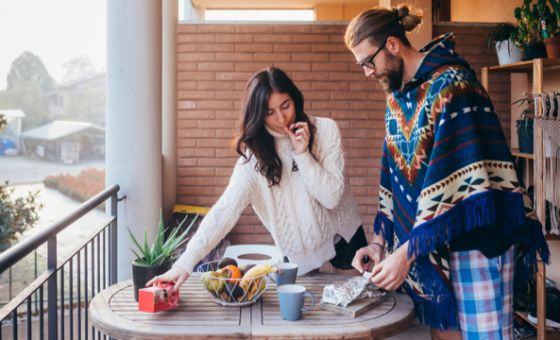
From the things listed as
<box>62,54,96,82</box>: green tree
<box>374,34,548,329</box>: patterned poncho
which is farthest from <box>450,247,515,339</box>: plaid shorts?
<box>62,54,96,82</box>: green tree

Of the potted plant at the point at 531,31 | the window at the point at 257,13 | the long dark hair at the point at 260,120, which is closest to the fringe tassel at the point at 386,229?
the long dark hair at the point at 260,120

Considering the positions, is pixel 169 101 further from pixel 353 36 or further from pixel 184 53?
pixel 353 36

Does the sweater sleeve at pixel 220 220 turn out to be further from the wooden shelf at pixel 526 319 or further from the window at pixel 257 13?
the window at pixel 257 13

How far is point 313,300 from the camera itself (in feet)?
5.15

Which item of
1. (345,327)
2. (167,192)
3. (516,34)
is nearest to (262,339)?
(345,327)

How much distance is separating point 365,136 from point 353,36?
3.04 m

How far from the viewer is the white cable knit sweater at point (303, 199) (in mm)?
1909

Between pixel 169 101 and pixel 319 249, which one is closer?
pixel 319 249

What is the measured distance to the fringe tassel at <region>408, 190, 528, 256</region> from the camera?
1441mm

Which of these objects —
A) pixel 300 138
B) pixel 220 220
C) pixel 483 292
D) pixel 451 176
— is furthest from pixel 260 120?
pixel 483 292

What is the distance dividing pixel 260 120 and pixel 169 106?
9.04 feet

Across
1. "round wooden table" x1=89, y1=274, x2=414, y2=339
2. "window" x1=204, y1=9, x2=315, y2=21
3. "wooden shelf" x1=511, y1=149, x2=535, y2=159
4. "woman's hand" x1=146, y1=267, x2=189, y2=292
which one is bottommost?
"round wooden table" x1=89, y1=274, x2=414, y2=339

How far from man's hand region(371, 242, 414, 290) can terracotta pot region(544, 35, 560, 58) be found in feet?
7.10

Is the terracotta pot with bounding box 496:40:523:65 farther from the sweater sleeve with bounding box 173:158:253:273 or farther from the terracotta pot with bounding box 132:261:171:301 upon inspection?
the terracotta pot with bounding box 132:261:171:301
